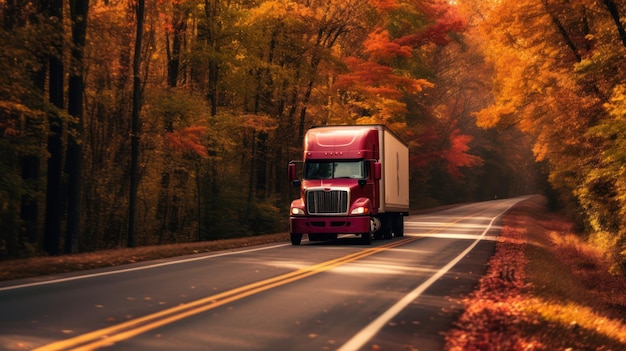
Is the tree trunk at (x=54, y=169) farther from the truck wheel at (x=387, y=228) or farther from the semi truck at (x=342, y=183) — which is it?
the truck wheel at (x=387, y=228)

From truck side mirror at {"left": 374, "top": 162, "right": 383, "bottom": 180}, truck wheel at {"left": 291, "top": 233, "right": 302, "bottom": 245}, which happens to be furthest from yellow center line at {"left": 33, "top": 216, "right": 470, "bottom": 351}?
truck side mirror at {"left": 374, "top": 162, "right": 383, "bottom": 180}

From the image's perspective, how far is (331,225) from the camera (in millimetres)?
23172

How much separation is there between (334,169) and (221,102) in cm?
1332

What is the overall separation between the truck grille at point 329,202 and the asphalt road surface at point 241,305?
6077 mm

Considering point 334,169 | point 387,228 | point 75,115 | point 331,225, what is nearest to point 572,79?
point 387,228

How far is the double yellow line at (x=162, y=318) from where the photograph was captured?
23.6ft

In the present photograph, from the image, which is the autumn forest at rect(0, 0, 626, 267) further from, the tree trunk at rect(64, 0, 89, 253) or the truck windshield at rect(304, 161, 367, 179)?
the truck windshield at rect(304, 161, 367, 179)

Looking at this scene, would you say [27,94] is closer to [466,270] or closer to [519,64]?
[466,270]

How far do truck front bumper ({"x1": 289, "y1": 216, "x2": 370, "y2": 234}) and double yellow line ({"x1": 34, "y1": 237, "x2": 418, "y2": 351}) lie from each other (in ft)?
27.9

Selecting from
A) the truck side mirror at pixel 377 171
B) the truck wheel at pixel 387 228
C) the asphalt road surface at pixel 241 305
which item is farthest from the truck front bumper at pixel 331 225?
the asphalt road surface at pixel 241 305

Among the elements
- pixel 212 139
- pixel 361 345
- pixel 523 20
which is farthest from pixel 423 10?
pixel 361 345

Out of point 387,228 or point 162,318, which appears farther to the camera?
point 387,228

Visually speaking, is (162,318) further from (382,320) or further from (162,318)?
(382,320)

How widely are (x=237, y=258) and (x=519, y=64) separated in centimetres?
2077
